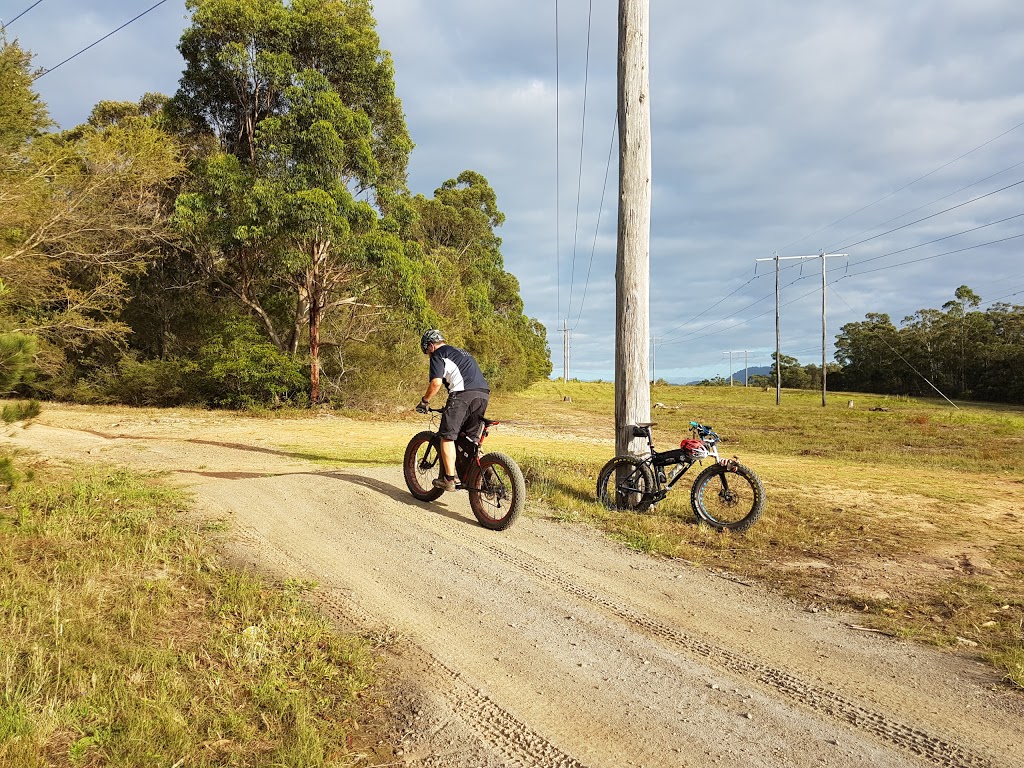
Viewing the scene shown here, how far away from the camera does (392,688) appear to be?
3.38 m

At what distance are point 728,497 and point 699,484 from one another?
37cm

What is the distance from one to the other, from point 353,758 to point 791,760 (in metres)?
2.04

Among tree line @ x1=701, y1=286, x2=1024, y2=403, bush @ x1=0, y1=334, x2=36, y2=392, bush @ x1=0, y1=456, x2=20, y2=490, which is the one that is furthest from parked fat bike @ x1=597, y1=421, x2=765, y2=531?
tree line @ x1=701, y1=286, x2=1024, y2=403

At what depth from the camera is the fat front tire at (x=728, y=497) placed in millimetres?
6953

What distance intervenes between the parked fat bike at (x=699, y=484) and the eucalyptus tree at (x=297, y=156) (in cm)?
1662

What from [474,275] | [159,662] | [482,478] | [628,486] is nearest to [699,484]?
[628,486]

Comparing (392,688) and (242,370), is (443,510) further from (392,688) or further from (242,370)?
(242,370)

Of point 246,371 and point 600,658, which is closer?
point 600,658

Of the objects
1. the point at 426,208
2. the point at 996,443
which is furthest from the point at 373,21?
the point at 996,443

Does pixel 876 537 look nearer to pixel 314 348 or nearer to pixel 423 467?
pixel 423 467

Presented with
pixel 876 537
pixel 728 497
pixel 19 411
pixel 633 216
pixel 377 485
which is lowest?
pixel 876 537

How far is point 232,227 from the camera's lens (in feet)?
70.7

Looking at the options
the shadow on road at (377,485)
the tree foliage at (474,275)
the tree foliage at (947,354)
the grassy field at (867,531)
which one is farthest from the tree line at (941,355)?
the shadow on road at (377,485)

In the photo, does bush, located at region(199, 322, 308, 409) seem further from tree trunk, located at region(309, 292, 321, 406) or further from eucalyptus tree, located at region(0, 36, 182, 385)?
eucalyptus tree, located at region(0, 36, 182, 385)
